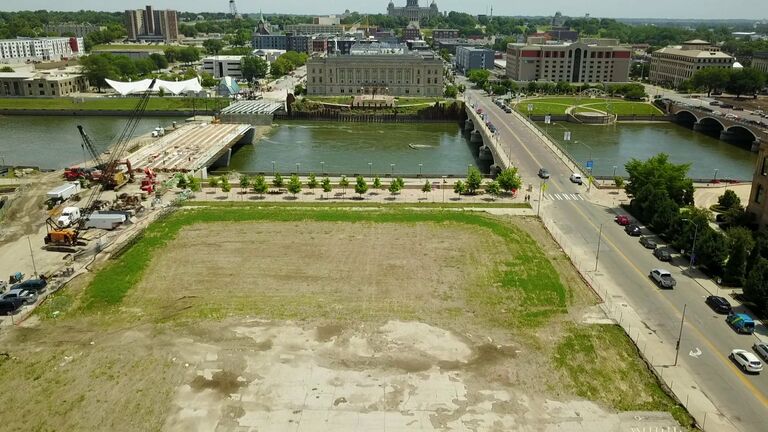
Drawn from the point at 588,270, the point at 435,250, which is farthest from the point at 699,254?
the point at 435,250

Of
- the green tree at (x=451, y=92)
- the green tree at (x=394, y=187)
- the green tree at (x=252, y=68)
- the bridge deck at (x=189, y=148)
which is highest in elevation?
the green tree at (x=252, y=68)

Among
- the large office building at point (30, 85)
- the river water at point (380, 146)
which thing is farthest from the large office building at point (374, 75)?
the large office building at point (30, 85)

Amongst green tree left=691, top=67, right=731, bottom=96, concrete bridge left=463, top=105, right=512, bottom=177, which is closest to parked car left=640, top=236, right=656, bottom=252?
concrete bridge left=463, top=105, right=512, bottom=177

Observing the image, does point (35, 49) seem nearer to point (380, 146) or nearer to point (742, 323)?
point (380, 146)

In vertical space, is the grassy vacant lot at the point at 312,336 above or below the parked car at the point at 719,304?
below

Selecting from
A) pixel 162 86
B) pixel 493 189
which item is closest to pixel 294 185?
pixel 493 189

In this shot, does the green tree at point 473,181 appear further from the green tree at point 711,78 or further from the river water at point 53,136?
the green tree at point 711,78

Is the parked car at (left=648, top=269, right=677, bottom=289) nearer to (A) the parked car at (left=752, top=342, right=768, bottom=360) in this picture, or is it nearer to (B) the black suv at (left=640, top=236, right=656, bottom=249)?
(B) the black suv at (left=640, top=236, right=656, bottom=249)
